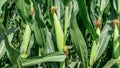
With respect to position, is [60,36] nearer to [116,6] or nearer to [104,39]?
[104,39]

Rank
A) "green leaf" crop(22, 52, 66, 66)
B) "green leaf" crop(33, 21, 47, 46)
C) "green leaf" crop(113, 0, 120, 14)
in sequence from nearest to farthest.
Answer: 1. "green leaf" crop(22, 52, 66, 66)
2. "green leaf" crop(33, 21, 47, 46)
3. "green leaf" crop(113, 0, 120, 14)

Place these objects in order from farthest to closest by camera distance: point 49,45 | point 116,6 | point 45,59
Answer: point 116,6 < point 49,45 < point 45,59

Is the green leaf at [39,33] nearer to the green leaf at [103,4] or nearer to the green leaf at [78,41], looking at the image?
the green leaf at [78,41]

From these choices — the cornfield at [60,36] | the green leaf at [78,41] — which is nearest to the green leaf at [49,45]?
the cornfield at [60,36]

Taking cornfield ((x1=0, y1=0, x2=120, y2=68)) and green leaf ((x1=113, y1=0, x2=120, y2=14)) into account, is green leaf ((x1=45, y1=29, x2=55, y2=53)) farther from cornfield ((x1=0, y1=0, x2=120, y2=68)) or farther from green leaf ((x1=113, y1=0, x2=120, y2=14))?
green leaf ((x1=113, y1=0, x2=120, y2=14))

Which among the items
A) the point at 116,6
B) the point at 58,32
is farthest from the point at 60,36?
the point at 116,6

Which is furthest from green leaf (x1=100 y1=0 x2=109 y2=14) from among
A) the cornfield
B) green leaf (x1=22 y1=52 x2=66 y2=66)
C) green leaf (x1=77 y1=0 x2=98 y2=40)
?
green leaf (x1=22 y1=52 x2=66 y2=66)

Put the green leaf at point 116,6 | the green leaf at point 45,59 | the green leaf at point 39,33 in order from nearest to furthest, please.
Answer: the green leaf at point 45,59
the green leaf at point 39,33
the green leaf at point 116,6

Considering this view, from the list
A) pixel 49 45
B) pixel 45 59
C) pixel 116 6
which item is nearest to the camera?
pixel 45 59

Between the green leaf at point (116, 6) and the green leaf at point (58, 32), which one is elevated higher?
the green leaf at point (116, 6)

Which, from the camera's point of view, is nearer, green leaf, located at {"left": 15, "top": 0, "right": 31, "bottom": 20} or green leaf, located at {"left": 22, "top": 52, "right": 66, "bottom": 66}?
green leaf, located at {"left": 22, "top": 52, "right": 66, "bottom": 66}

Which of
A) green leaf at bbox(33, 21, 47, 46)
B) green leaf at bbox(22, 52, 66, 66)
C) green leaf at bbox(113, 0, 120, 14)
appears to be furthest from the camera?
green leaf at bbox(113, 0, 120, 14)
